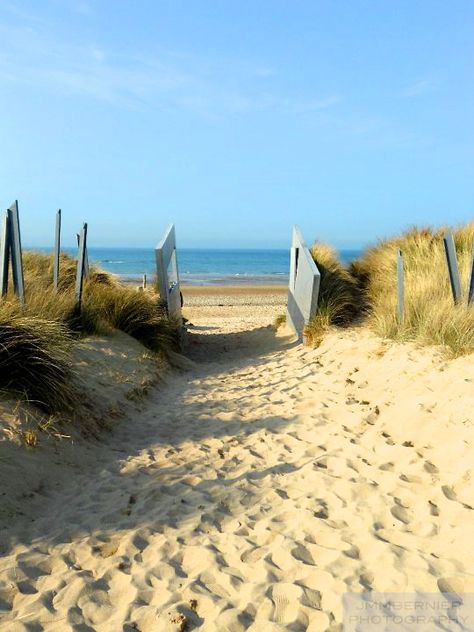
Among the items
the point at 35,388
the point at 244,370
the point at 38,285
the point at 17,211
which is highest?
the point at 17,211

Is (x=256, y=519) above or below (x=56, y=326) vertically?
below

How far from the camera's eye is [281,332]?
1188cm

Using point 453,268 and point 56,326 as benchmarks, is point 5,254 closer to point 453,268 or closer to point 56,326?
point 56,326

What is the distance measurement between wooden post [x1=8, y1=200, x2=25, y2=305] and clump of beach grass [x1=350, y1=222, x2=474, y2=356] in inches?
190

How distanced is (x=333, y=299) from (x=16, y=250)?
5517mm

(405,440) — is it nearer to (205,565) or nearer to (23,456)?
(205,565)

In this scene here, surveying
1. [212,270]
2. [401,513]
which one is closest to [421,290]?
[401,513]

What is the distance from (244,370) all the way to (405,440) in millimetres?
4174

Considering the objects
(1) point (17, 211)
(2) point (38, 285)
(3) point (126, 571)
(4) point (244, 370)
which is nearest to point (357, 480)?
(3) point (126, 571)

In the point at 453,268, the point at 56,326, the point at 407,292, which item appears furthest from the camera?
the point at 407,292

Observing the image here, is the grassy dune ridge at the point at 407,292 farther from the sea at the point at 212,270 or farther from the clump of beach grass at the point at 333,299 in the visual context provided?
the sea at the point at 212,270

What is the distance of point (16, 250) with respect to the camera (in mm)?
7168

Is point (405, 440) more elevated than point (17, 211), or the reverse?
point (17, 211)

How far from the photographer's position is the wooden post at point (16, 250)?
7.04 meters
